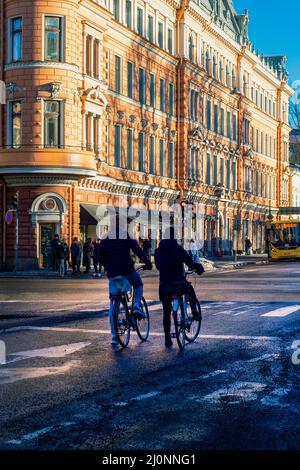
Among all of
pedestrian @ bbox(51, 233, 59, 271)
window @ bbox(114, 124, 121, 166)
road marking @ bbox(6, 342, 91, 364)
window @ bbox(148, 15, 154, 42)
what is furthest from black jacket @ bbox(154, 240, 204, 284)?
window @ bbox(148, 15, 154, 42)

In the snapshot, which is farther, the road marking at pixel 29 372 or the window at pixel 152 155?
the window at pixel 152 155

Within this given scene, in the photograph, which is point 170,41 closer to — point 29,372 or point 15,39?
point 15,39

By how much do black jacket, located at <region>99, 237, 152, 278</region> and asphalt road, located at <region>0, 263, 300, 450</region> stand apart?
3.77ft

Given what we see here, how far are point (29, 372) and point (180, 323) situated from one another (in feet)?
10.2

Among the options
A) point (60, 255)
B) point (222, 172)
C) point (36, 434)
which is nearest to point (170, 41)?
point (222, 172)

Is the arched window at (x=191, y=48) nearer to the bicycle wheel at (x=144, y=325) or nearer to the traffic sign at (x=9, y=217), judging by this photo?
the traffic sign at (x=9, y=217)

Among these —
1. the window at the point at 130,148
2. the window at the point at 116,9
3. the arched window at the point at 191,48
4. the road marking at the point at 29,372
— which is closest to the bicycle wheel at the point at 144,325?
the road marking at the point at 29,372

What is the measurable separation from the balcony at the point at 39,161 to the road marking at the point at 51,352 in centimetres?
2748

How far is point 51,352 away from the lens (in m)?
12.3

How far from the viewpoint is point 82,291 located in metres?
26.6

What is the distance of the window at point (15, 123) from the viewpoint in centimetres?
4141

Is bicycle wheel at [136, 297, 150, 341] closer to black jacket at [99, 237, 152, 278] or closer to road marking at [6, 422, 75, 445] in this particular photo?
black jacket at [99, 237, 152, 278]

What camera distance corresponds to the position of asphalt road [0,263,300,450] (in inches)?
275
